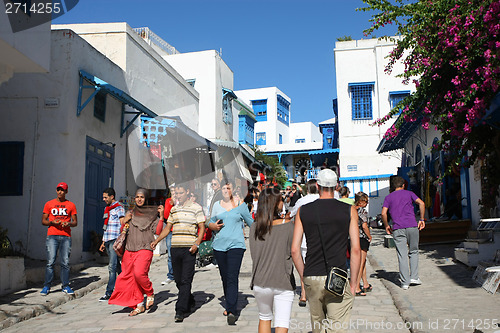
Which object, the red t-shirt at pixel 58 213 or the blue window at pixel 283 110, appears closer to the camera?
the red t-shirt at pixel 58 213

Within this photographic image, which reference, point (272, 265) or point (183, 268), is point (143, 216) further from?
point (272, 265)

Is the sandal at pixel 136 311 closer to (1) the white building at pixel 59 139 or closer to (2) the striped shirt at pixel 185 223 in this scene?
(2) the striped shirt at pixel 185 223

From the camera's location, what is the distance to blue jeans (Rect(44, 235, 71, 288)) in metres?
8.05

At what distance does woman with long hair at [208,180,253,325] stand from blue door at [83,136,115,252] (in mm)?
6061

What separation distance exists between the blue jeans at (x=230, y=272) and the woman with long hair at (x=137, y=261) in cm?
121

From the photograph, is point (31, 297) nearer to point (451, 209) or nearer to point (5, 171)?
point (5, 171)

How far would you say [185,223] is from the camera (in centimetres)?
664

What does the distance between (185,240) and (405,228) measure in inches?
144

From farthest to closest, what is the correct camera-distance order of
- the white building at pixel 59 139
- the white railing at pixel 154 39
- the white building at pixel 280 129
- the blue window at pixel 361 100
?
the white building at pixel 280 129 < the blue window at pixel 361 100 < the white railing at pixel 154 39 < the white building at pixel 59 139

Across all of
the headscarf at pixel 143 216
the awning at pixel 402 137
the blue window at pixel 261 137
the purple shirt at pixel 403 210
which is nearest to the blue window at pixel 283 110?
the blue window at pixel 261 137

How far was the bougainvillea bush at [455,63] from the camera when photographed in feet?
26.3

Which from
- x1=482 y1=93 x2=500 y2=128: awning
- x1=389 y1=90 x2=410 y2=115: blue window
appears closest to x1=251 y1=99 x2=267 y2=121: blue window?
x1=389 y1=90 x2=410 y2=115: blue window

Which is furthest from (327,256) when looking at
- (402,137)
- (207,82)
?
(207,82)

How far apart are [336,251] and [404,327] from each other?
88.8 inches
